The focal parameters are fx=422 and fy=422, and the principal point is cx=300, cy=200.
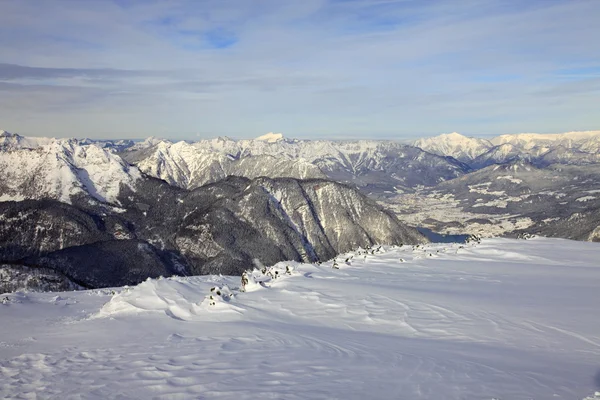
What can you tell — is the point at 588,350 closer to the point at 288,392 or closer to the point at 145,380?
the point at 288,392

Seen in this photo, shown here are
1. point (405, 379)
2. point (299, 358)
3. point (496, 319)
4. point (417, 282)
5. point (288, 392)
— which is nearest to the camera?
point (288, 392)

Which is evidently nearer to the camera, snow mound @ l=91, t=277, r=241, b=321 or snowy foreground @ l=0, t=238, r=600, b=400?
snowy foreground @ l=0, t=238, r=600, b=400

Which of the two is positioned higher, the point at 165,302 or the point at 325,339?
the point at 325,339

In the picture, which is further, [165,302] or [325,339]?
[165,302]

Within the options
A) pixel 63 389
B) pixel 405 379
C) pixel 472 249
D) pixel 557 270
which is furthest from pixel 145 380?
pixel 472 249

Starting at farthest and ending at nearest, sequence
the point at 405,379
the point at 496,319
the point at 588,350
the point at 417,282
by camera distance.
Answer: the point at 417,282, the point at 496,319, the point at 588,350, the point at 405,379

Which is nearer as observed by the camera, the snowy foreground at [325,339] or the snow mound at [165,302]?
the snowy foreground at [325,339]

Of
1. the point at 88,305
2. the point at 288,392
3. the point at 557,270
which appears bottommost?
the point at 88,305

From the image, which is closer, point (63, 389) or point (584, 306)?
point (63, 389)
